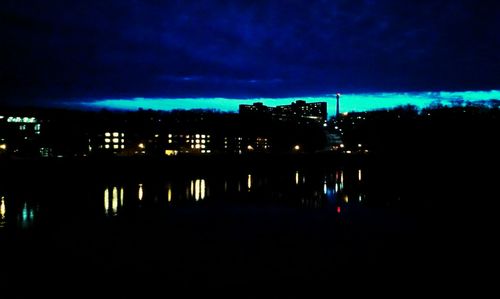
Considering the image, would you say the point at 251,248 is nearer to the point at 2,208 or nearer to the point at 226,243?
the point at 226,243

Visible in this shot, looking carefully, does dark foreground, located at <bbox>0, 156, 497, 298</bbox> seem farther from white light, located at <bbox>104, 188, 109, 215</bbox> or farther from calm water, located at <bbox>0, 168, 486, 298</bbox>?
white light, located at <bbox>104, 188, 109, 215</bbox>

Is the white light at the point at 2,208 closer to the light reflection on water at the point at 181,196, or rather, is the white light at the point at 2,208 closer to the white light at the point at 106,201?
the light reflection on water at the point at 181,196

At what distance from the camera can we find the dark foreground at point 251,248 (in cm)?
875

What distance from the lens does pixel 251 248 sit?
11.8 metres

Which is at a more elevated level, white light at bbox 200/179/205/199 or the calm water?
white light at bbox 200/179/205/199

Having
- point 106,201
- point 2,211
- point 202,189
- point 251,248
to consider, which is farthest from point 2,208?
point 251,248

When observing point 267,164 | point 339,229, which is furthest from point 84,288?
point 267,164

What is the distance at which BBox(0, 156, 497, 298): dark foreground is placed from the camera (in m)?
8.75

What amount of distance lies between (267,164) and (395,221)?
36.2 metres

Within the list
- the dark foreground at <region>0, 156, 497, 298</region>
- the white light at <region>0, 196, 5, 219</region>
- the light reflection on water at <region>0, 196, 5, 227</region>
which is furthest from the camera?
the white light at <region>0, 196, 5, 219</region>

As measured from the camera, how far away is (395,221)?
50.2ft

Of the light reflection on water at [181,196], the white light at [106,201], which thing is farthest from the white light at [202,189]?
the white light at [106,201]

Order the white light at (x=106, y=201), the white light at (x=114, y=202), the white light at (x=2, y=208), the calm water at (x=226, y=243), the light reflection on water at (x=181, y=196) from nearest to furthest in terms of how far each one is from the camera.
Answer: the calm water at (x=226, y=243) < the white light at (x=2, y=208) < the white light at (x=106, y=201) < the white light at (x=114, y=202) < the light reflection on water at (x=181, y=196)

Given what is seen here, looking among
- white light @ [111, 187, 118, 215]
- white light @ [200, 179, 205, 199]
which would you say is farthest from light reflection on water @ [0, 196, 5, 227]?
white light @ [200, 179, 205, 199]
